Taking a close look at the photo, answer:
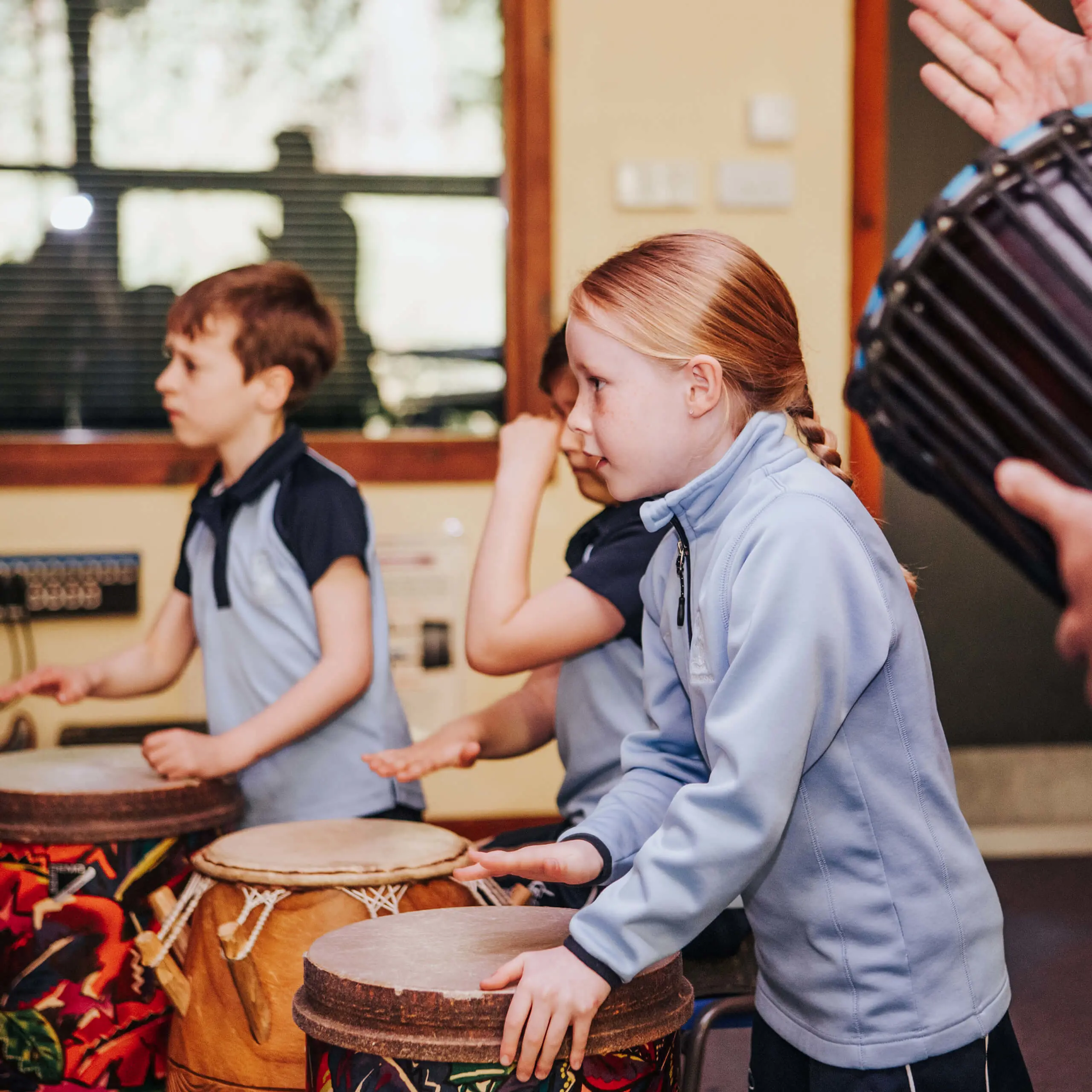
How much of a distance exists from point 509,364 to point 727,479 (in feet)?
6.94

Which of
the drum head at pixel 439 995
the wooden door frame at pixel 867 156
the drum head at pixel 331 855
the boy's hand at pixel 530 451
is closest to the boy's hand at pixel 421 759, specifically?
the drum head at pixel 331 855

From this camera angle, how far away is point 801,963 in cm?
113

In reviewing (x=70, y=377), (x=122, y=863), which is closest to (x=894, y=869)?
(x=122, y=863)

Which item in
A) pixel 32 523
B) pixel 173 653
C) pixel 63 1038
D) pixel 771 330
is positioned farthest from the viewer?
pixel 32 523

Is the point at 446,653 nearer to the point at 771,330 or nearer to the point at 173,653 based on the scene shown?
the point at 173,653

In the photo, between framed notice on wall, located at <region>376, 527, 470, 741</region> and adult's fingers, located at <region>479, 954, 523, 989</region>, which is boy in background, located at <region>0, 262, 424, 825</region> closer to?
adult's fingers, located at <region>479, 954, 523, 989</region>

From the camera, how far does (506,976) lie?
3.37ft

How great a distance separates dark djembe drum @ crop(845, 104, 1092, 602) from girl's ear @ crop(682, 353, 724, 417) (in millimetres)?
425

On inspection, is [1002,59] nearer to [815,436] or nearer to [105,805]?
[815,436]

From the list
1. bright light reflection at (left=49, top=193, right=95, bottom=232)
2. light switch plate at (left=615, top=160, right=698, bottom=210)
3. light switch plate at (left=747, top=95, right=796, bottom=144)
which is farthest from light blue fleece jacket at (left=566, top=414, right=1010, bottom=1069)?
bright light reflection at (left=49, top=193, right=95, bottom=232)

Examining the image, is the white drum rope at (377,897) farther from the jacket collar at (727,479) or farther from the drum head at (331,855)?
the jacket collar at (727,479)

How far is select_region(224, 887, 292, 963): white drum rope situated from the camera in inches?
53.8

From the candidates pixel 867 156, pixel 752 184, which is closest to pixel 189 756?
pixel 752 184

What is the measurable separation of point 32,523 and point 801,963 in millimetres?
2437
